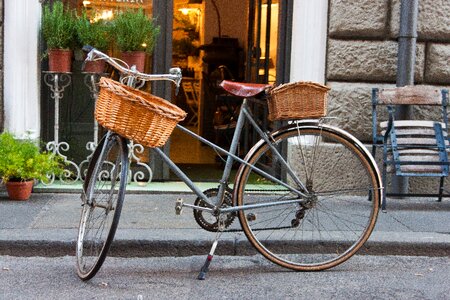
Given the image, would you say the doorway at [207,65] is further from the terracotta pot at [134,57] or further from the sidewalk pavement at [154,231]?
the sidewalk pavement at [154,231]

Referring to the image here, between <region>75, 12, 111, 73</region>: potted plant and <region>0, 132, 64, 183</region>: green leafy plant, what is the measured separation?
89 centimetres

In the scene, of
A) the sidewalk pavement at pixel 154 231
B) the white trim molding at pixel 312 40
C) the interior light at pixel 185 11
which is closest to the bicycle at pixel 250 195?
the sidewalk pavement at pixel 154 231

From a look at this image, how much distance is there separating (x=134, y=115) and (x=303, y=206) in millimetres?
1257

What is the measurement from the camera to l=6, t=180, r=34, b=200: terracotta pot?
262 inches

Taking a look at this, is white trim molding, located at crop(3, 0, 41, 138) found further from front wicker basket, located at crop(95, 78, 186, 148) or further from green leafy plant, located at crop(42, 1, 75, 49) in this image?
front wicker basket, located at crop(95, 78, 186, 148)

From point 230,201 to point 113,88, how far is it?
1099 mm

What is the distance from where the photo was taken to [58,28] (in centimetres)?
684

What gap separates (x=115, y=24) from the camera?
7.07 meters

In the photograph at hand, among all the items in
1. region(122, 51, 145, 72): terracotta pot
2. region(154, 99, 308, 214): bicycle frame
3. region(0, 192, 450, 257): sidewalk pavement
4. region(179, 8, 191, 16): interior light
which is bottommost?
region(0, 192, 450, 257): sidewalk pavement

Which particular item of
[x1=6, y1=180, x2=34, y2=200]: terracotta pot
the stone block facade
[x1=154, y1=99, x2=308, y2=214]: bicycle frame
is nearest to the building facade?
the stone block facade

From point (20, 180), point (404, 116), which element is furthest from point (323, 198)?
point (20, 180)

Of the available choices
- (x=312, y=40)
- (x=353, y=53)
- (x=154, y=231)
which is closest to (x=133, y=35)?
(x=312, y=40)

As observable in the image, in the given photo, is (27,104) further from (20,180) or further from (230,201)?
(230,201)

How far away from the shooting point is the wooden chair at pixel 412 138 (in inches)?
261
